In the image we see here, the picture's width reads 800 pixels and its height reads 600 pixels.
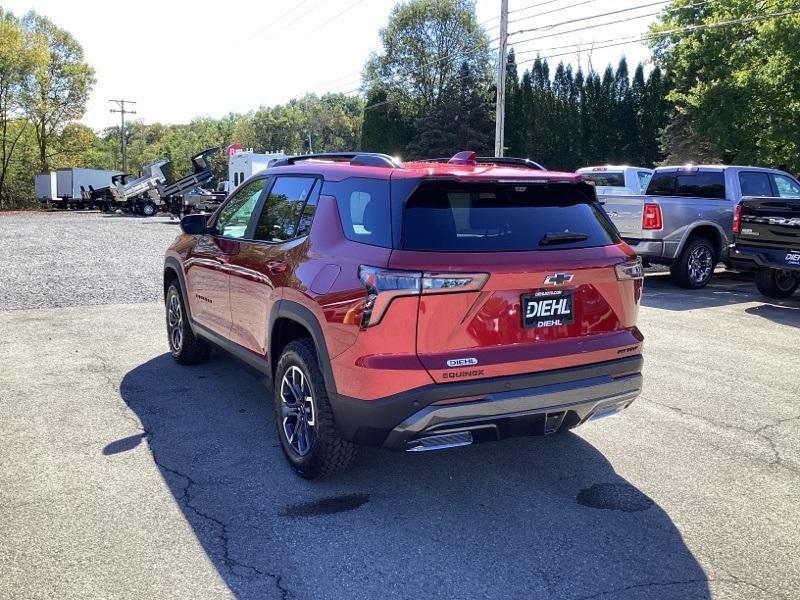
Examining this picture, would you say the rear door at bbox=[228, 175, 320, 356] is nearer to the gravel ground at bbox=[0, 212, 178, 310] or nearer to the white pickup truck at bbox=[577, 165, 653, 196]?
the gravel ground at bbox=[0, 212, 178, 310]

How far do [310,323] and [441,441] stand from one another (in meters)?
0.94

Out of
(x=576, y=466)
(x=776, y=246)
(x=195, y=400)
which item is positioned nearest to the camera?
(x=576, y=466)

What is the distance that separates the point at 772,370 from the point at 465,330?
443 cm

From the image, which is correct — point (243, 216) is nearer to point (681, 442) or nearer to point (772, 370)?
point (681, 442)

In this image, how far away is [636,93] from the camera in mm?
43938

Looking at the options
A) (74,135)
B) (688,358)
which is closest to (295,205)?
(688,358)

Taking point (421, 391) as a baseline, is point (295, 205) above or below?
above

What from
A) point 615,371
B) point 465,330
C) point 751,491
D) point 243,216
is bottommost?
point 751,491

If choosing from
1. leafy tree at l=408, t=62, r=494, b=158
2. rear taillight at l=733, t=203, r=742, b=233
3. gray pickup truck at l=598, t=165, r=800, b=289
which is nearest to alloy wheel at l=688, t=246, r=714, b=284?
gray pickup truck at l=598, t=165, r=800, b=289

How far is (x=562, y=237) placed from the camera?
145 inches

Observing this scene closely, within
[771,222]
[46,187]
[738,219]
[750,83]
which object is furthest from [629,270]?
[46,187]

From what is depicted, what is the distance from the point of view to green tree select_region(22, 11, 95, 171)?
52656 mm

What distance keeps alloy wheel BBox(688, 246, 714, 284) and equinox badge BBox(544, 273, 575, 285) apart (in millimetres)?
8873

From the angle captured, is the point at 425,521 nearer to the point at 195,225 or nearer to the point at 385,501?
the point at 385,501
